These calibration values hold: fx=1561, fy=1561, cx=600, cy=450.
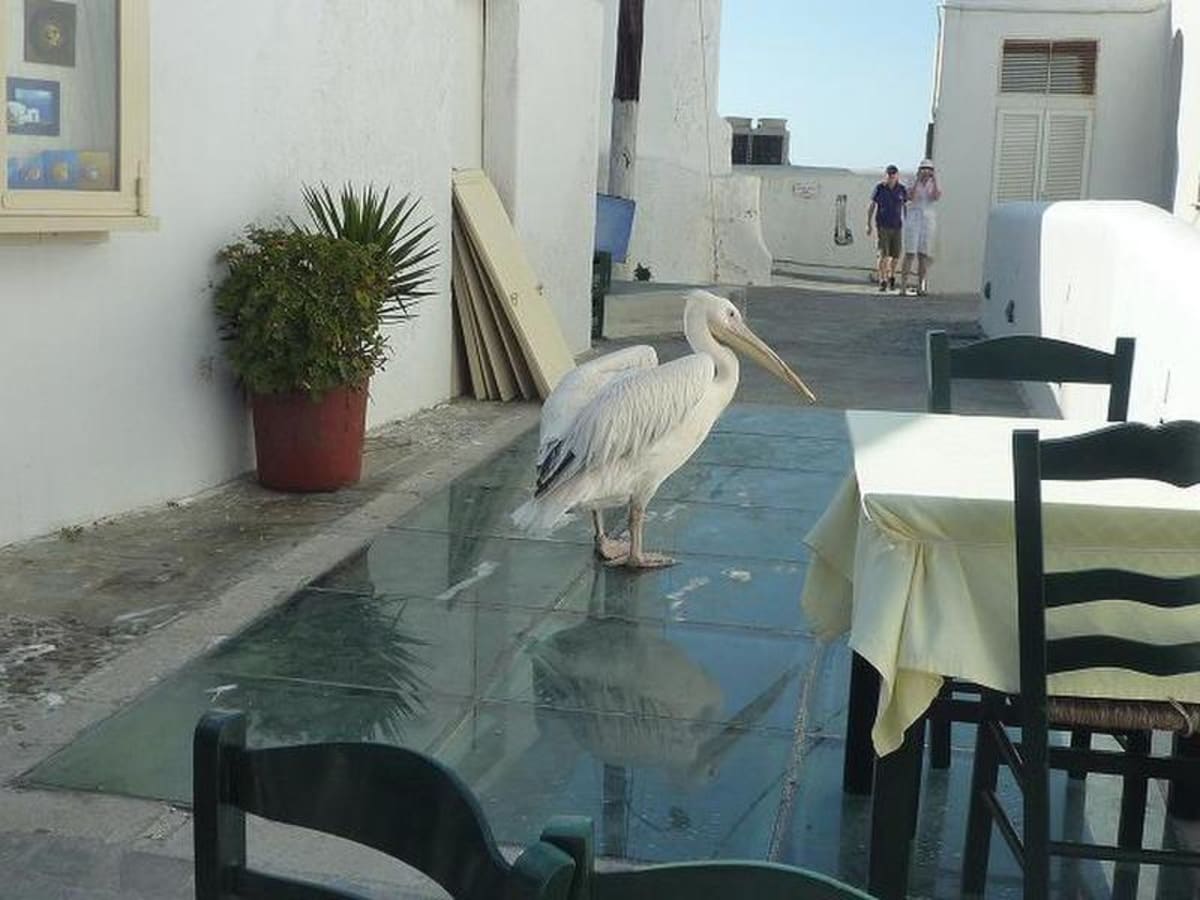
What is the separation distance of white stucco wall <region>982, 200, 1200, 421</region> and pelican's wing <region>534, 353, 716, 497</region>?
1719mm

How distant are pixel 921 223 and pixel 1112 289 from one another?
513 inches

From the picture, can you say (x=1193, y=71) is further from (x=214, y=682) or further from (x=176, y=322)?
(x=214, y=682)

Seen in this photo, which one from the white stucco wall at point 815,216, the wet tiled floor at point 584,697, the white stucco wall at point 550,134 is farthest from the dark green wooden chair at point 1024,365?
the white stucco wall at point 815,216

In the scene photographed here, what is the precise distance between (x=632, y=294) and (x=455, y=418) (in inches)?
204

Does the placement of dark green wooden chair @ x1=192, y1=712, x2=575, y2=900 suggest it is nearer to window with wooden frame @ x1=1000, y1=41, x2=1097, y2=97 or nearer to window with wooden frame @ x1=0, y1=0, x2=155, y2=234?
window with wooden frame @ x1=0, y1=0, x2=155, y2=234

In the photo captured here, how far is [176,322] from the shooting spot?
693cm

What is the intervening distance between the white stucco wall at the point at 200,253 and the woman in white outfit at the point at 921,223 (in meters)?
11.1

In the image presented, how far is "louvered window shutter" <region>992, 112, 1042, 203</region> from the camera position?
2028 centimetres

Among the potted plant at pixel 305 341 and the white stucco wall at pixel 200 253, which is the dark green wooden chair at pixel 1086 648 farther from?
the potted plant at pixel 305 341

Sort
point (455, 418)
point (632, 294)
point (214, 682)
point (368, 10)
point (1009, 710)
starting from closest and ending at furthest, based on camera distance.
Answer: point (1009, 710) → point (214, 682) → point (368, 10) → point (455, 418) → point (632, 294)

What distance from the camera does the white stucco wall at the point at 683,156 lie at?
19.2 metres

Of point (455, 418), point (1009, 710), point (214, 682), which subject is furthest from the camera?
point (455, 418)

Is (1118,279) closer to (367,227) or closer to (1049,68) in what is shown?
(367,227)

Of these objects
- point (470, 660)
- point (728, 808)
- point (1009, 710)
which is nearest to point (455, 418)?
point (470, 660)
